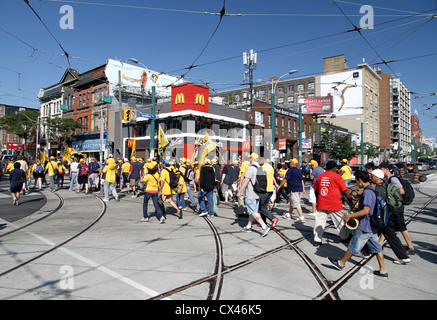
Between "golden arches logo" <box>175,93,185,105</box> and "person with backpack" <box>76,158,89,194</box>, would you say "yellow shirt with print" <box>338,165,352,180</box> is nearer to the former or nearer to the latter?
"person with backpack" <box>76,158,89,194</box>

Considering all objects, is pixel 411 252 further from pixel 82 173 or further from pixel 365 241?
pixel 82 173

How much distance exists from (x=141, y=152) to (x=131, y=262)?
27.5 metres

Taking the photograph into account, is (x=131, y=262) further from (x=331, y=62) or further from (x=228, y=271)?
(x=331, y=62)

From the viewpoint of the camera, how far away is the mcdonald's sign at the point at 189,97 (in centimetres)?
2766

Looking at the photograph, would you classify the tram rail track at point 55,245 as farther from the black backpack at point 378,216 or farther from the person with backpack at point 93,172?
the black backpack at point 378,216

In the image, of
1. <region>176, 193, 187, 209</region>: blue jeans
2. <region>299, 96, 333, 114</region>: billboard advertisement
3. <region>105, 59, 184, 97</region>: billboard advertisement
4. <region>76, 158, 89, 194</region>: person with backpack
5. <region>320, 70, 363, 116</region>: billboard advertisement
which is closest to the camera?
<region>176, 193, 187, 209</region>: blue jeans

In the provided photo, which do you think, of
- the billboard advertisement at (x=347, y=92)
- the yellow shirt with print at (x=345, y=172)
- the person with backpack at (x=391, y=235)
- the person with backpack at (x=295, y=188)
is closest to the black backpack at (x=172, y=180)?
the person with backpack at (x=295, y=188)

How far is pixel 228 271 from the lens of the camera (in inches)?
181

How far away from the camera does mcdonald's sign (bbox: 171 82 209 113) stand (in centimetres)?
2766

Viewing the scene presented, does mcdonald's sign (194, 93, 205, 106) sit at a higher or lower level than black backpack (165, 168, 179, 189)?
higher

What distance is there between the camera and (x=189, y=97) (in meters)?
27.7

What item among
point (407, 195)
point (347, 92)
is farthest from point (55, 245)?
point (347, 92)

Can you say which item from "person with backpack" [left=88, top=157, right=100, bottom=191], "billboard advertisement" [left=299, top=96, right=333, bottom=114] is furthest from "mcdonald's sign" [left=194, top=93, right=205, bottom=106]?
"billboard advertisement" [left=299, top=96, right=333, bottom=114]
